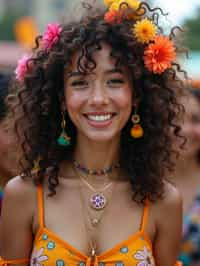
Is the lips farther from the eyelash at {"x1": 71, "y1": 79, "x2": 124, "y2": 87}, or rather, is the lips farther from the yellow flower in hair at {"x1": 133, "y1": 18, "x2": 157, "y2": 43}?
the yellow flower in hair at {"x1": 133, "y1": 18, "x2": 157, "y2": 43}

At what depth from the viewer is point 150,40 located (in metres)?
4.18

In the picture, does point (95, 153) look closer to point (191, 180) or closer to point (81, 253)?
point (81, 253)

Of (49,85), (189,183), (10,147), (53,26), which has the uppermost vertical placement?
(53,26)

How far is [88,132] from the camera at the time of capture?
13.4 feet

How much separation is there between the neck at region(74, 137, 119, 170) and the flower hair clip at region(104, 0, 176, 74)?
449mm

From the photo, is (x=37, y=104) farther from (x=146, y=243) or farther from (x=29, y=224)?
(x=146, y=243)

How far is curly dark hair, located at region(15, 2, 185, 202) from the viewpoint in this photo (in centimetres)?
413

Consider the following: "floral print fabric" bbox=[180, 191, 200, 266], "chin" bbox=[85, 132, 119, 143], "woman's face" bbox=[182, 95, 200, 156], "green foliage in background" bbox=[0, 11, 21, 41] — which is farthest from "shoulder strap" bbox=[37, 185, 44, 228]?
"green foliage in background" bbox=[0, 11, 21, 41]

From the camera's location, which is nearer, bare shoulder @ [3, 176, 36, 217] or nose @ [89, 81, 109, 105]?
nose @ [89, 81, 109, 105]

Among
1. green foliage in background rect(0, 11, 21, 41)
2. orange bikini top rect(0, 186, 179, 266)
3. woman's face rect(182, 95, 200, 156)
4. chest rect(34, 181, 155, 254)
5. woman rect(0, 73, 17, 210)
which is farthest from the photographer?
green foliage in background rect(0, 11, 21, 41)

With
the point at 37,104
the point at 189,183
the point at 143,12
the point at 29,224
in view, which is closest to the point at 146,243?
the point at 29,224

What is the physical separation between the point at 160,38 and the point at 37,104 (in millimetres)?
710

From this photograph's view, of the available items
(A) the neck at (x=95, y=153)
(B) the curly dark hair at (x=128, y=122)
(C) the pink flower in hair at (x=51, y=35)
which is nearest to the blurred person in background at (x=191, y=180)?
(B) the curly dark hair at (x=128, y=122)

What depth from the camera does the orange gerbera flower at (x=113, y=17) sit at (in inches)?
164
